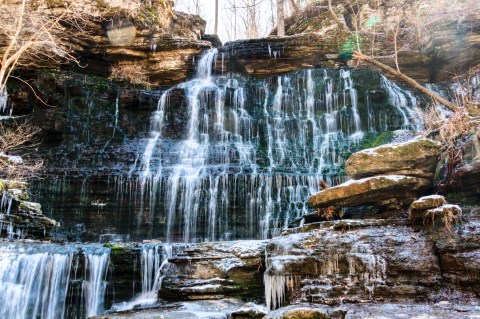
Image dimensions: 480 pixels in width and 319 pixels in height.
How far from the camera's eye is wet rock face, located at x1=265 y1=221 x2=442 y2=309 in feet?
20.6

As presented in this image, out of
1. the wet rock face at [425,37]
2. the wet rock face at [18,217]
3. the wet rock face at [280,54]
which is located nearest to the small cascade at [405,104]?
the wet rock face at [425,37]

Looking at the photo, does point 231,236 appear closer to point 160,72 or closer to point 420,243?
point 420,243

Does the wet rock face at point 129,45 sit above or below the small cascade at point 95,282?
above

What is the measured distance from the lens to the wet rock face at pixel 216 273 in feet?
25.5

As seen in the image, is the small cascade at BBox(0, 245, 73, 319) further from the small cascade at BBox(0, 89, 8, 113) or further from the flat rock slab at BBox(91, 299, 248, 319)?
the small cascade at BBox(0, 89, 8, 113)

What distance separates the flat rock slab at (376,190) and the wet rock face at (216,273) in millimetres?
2137

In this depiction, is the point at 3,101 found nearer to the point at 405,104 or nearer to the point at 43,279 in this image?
the point at 43,279

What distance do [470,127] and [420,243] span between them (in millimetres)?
4085

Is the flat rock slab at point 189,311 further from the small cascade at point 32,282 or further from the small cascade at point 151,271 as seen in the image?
the small cascade at point 32,282

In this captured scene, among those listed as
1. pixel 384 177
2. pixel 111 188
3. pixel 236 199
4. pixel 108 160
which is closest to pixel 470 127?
pixel 384 177

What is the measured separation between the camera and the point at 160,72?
60.7 ft

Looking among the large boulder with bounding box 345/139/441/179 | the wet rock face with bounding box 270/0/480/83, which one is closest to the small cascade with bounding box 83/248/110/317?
the large boulder with bounding box 345/139/441/179

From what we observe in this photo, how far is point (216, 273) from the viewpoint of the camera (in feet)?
26.4

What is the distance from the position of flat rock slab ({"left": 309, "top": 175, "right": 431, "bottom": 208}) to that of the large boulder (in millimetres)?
300
